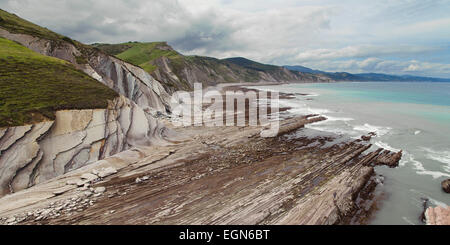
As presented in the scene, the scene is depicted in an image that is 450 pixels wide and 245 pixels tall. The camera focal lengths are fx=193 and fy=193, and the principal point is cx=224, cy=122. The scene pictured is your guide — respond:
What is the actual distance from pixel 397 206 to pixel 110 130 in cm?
1926

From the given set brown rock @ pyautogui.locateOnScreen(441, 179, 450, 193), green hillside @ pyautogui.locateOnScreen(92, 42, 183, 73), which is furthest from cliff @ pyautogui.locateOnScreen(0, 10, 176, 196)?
green hillside @ pyautogui.locateOnScreen(92, 42, 183, 73)

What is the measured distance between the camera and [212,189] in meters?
10.9

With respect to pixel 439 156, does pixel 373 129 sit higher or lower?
higher

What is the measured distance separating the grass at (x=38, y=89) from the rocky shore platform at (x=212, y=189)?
4.71 metres

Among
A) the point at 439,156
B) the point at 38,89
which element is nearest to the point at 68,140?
the point at 38,89

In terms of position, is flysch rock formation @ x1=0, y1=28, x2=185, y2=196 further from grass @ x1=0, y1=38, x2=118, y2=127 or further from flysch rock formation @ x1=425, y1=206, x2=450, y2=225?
flysch rock formation @ x1=425, y1=206, x2=450, y2=225

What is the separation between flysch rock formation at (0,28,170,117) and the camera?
82.7ft

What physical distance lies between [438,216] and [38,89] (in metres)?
25.0

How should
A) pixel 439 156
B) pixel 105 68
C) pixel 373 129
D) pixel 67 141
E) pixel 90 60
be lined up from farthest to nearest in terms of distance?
pixel 105 68 → pixel 90 60 → pixel 373 129 → pixel 439 156 → pixel 67 141

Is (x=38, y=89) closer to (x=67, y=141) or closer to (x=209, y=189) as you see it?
(x=67, y=141)

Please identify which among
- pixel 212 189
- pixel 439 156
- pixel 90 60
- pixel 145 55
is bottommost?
pixel 212 189

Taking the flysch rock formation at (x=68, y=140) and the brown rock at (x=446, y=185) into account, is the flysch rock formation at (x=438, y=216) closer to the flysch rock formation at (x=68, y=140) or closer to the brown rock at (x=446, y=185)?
the brown rock at (x=446, y=185)

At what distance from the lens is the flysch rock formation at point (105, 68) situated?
25.2m

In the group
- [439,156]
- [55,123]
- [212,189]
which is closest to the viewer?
[212,189]
